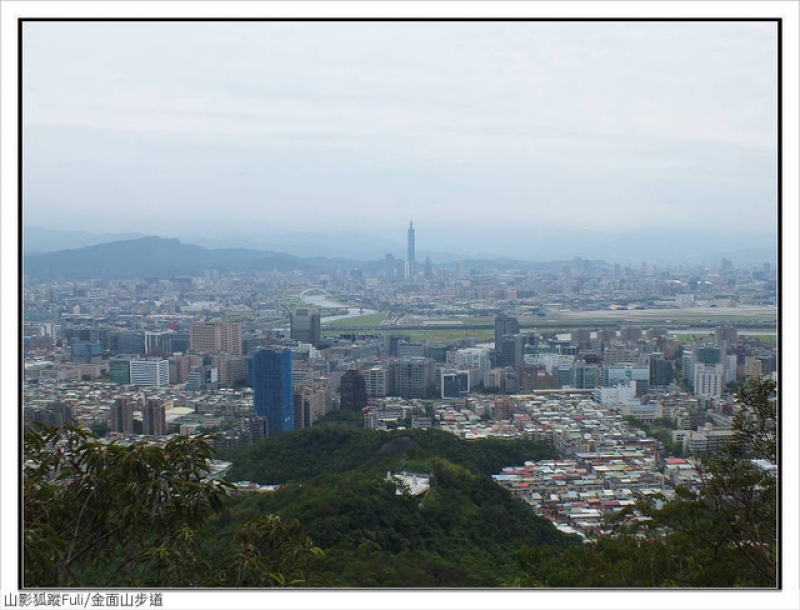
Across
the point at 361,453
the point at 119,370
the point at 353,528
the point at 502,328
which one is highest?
the point at 502,328

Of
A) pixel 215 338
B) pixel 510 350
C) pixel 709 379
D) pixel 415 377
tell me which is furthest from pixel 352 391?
pixel 709 379

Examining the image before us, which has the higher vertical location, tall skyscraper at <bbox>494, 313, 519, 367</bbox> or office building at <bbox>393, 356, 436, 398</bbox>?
tall skyscraper at <bbox>494, 313, 519, 367</bbox>

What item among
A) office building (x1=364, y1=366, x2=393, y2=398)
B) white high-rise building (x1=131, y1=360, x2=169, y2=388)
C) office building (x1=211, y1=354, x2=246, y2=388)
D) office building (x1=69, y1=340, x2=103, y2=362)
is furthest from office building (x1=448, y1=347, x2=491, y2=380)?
office building (x1=69, y1=340, x2=103, y2=362)

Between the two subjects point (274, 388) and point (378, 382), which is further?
point (378, 382)

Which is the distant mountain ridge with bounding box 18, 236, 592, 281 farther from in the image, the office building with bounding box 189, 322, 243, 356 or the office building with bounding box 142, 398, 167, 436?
the office building with bounding box 142, 398, 167, 436

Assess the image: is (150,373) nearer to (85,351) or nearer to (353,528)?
(85,351)

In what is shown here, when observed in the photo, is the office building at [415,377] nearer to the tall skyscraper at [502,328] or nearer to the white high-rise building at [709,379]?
the tall skyscraper at [502,328]
